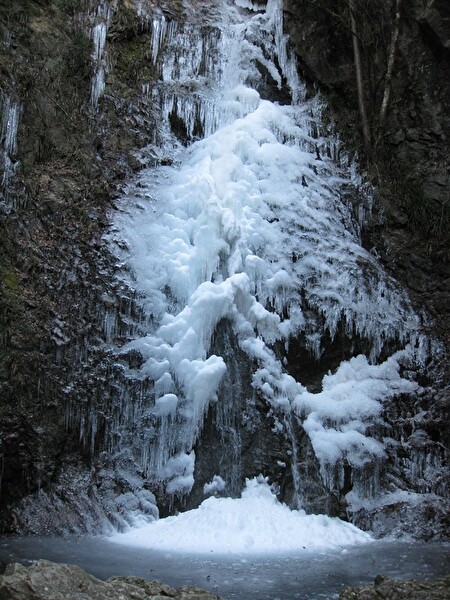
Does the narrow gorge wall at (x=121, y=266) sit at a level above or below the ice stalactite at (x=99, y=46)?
below

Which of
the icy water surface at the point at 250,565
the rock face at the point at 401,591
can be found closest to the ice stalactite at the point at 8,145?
the icy water surface at the point at 250,565

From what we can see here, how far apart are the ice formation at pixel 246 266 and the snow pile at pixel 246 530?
13.4 inches

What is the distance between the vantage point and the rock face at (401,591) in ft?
13.0

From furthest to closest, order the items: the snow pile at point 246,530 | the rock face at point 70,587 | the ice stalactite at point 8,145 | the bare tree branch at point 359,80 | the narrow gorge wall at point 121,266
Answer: the bare tree branch at point 359,80 < the ice stalactite at point 8,145 < the narrow gorge wall at point 121,266 < the snow pile at point 246,530 < the rock face at point 70,587

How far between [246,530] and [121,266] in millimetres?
3663

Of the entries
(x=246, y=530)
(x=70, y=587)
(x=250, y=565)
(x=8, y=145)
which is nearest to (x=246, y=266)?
(x=246, y=530)

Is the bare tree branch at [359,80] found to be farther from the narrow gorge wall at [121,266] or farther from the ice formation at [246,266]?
the ice formation at [246,266]

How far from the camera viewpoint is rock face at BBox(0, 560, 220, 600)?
11.6 feet

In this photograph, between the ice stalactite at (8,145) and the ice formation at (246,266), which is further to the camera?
the ice stalactite at (8,145)

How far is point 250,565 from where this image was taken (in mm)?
5531

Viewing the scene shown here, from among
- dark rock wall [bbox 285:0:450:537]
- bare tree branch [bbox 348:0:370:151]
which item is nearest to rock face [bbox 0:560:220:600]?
dark rock wall [bbox 285:0:450:537]

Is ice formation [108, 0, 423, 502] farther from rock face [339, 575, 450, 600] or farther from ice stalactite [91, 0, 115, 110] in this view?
rock face [339, 575, 450, 600]

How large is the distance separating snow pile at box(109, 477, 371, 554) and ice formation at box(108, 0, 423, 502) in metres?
0.34

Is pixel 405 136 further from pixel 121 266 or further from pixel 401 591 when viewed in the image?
pixel 401 591
